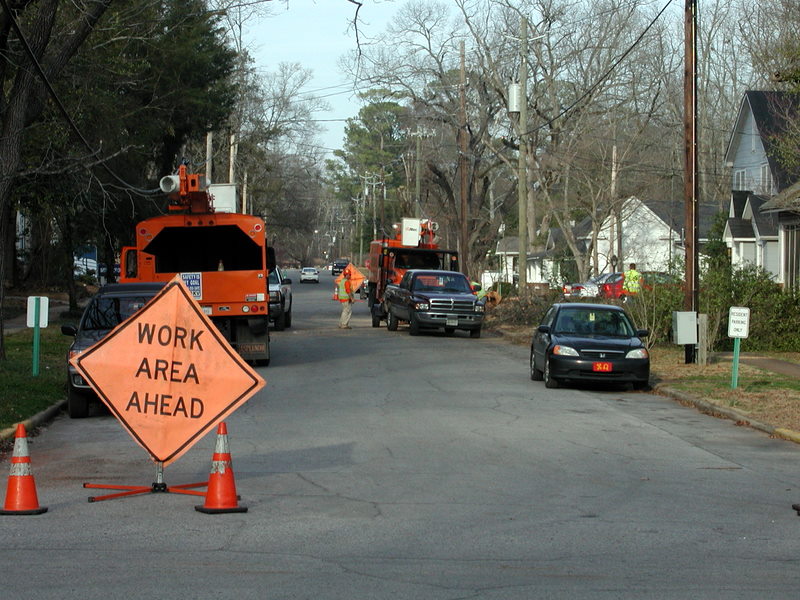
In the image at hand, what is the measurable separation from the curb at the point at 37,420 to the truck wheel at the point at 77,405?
0.28 m

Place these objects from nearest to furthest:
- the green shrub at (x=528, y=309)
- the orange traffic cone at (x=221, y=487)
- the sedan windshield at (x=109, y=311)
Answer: the orange traffic cone at (x=221, y=487)
the sedan windshield at (x=109, y=311)
the green shrub at (x=528, y=309)

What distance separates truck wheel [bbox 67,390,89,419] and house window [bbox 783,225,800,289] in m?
21.4

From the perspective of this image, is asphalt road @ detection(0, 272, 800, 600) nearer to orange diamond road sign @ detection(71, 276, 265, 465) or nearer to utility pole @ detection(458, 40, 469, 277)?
orange diamond road sign @ detection(71, 276, 265, 465)

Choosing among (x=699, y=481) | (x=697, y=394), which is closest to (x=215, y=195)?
(x=697, y=394)

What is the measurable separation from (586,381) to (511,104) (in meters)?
19.5

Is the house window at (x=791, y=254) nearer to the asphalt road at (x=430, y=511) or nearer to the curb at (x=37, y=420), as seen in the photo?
the asphalt road at (x=430, y=511)

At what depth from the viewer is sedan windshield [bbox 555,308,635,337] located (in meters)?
18.8

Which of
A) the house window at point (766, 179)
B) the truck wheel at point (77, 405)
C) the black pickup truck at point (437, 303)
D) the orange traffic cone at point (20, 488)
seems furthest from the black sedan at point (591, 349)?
the house window at point (766, 179)

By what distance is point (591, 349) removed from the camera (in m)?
17.8

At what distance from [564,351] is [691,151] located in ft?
16.8

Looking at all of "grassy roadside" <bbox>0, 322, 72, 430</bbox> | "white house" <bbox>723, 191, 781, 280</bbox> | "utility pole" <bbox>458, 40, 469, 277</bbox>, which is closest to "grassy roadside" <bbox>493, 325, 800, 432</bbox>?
"grassy roadside" <bbox>0, 322, 72, 430</bbox>

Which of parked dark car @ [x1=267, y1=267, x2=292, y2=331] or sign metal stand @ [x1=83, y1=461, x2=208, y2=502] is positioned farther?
parked dark car @ [x1=267, y1=267, x2=292, y2=331]

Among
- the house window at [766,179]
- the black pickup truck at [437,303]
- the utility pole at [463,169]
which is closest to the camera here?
the black pickup truck at [437,303]

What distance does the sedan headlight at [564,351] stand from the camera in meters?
17.9
